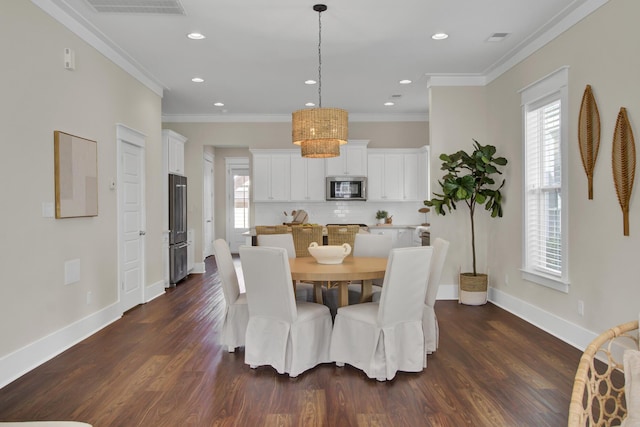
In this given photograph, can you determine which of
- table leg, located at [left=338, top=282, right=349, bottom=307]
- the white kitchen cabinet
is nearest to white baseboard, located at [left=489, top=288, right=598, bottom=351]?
table leg, located at [left=338, top=282, right=349, bottom=307]

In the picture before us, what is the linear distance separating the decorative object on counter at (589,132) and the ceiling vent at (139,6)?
330 centimetres

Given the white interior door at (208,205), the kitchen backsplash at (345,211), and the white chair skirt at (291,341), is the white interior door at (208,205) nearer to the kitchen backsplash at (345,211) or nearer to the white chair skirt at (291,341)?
the kitchen backsplash at (345,211)

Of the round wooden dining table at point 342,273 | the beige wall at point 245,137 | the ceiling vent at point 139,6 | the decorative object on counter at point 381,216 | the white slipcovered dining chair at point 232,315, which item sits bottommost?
the white slipcovered dining chair at point 232,315

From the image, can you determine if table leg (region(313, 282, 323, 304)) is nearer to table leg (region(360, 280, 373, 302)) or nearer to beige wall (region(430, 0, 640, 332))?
table leg (region(360, 280, 373, 302))

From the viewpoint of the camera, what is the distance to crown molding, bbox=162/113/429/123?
26.4ft

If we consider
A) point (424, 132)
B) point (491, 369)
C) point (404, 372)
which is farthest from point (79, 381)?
point (424, 132)

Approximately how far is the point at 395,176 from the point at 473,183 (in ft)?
9.12

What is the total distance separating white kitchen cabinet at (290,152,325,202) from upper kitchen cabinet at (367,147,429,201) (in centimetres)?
83

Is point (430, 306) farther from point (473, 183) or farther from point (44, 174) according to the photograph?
point (44, 174)

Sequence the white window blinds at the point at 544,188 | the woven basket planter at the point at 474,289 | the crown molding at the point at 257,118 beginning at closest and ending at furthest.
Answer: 1. the white window blinds at the point at 544,188
2. the woven basket planter at the point at 474,289
3. the crown molding at the point at 257,118

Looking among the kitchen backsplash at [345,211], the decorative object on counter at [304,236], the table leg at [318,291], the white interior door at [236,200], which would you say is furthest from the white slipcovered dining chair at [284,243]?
the white interior door at [236,200]

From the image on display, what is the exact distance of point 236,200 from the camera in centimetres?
1132

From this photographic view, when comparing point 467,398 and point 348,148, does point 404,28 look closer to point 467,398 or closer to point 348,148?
point 467,398

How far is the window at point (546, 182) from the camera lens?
4.10 m
